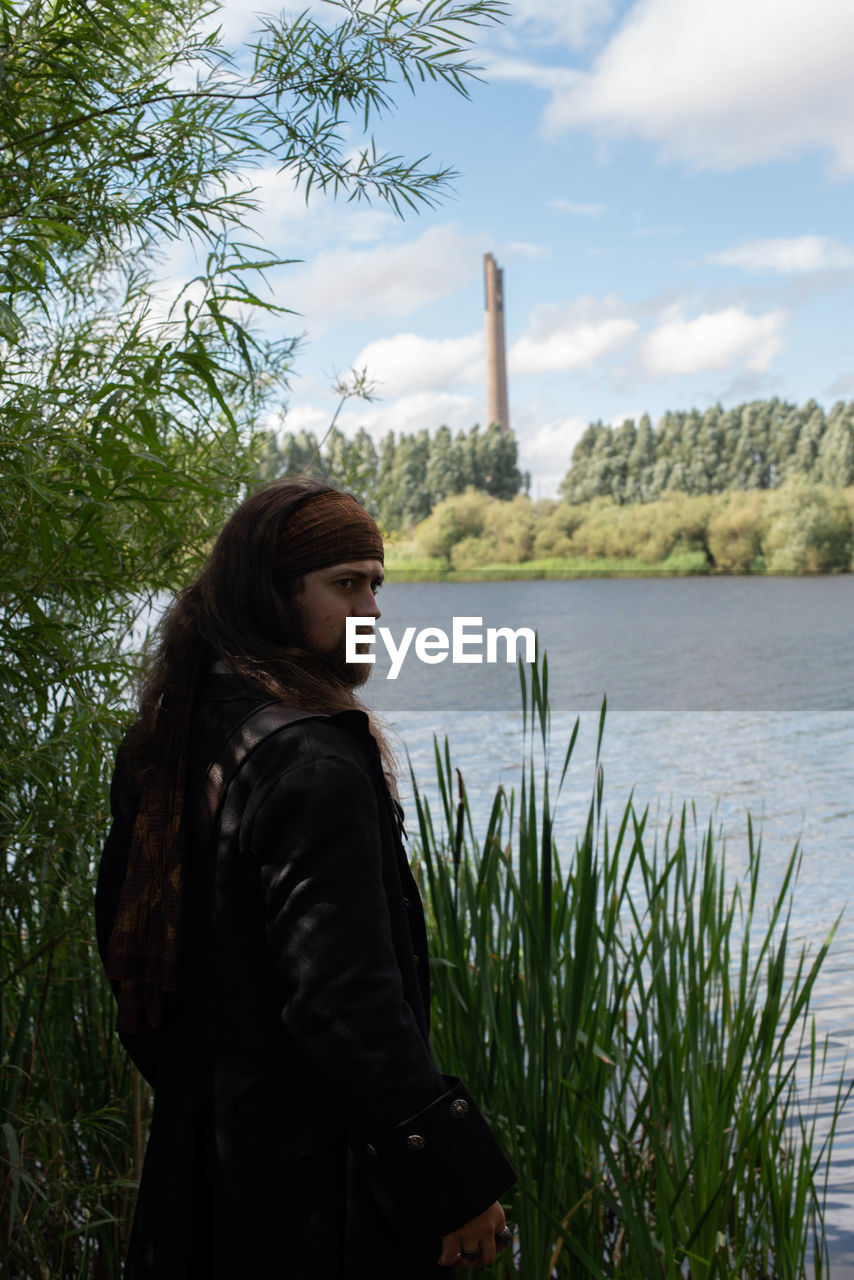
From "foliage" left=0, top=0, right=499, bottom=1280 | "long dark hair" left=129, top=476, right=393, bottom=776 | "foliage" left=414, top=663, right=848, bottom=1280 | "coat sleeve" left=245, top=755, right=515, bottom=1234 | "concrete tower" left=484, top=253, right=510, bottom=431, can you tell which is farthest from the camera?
"concrete tower" left=484, top=253, right=510, bottom=431

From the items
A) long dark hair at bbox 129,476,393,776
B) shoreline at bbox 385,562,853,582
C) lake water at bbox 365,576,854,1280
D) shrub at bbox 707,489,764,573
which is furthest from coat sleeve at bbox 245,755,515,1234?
shoreline at bbox 385,562,853,582

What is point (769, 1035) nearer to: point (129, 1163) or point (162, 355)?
point (129, 1163)

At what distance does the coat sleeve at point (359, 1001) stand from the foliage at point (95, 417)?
0.63 metres

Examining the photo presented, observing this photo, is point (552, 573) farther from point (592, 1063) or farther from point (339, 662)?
point (339, 662)

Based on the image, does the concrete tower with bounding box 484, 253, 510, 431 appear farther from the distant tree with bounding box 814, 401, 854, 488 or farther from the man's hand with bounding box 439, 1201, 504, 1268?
the man's hand with bounding box 439, 1201, 504, 1268

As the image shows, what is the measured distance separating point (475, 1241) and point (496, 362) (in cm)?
4204

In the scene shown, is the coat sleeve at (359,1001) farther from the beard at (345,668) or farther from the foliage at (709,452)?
the foliage at (709,452)

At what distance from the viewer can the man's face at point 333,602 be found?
3.87 feet

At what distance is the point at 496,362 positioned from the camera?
4178cm

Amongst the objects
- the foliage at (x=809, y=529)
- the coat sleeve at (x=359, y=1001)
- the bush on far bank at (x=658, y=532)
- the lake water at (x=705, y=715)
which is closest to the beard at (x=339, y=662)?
the coat sleeve at (x=359, y=1001)

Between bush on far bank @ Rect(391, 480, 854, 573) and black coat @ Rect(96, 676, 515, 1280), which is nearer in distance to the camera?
black coat @ Rect(96, 676, 515, 1280)

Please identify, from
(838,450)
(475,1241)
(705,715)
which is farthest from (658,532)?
(475,1241)

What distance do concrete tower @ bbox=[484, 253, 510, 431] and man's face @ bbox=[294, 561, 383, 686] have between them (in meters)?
41.0

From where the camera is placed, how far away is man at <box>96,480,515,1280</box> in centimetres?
101
